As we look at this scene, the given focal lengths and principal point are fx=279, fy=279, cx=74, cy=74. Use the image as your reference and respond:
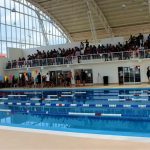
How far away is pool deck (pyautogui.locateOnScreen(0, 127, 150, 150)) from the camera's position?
4414 mm

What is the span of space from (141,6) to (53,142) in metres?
25.8

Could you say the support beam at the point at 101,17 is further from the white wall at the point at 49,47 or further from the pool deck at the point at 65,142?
the pool deck at the point at 65,142

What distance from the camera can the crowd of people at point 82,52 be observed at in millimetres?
21144

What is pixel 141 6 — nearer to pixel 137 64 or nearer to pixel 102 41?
pixel 102 41

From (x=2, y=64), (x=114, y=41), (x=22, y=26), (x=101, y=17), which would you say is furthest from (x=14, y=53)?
(x=114, y=41)

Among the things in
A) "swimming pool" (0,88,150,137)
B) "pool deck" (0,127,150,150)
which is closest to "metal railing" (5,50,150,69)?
"swimming pool" (0,88,150,137)

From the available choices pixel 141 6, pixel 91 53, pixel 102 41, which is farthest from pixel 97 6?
pixel 91 53

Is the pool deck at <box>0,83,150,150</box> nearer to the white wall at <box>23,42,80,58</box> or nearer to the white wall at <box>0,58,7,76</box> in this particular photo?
the white wall at <box>23,42,80,58</box>

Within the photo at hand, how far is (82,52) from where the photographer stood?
909 inches

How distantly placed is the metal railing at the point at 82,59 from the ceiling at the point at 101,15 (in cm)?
560

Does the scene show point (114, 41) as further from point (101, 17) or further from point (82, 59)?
point (101, 17)

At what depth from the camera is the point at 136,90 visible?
16344 mm

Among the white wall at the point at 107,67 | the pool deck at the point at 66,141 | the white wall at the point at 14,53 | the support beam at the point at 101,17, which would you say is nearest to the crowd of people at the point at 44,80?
the white wall at the point at 107,67

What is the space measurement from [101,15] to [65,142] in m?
27.2
